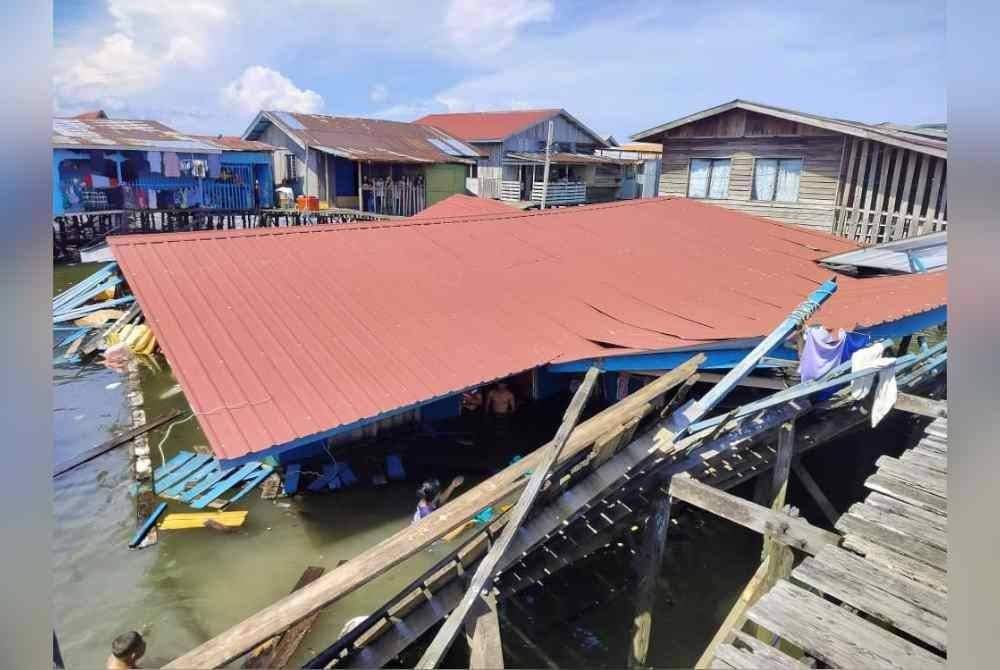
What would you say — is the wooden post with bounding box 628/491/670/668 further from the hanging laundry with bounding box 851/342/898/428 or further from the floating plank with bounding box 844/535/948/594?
the hanging laundry with bounding box 851/342/898/428

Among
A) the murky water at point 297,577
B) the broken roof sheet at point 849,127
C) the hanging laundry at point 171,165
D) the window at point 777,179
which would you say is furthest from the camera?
the hanging laundry at point 171,165

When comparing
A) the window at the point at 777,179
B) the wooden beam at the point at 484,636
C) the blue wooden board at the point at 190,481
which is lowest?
the blue wooden board at the point at 190,481

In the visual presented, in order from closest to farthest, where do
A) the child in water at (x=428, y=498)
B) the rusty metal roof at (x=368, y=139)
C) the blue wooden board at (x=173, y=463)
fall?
the child in water at (x=428, y=498) → the blue wooden board at (x=173, y=463) → the rusty metal roof at (x=368, y=139)

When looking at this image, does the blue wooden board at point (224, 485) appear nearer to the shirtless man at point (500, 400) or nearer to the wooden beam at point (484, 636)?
the shirtless man at point (500, 400)

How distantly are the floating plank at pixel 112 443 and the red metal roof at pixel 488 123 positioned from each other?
26638 mm

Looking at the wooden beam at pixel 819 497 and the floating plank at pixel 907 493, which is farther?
the wooden beam at pixel 819 497

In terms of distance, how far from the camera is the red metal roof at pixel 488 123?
111 feet

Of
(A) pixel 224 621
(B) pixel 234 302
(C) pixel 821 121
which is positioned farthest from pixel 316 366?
(C) pixel 821 121

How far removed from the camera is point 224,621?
20.8ft

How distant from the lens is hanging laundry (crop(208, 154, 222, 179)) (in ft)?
85.4

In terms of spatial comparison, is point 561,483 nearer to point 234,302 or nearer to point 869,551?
point 869,551

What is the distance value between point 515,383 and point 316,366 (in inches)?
173

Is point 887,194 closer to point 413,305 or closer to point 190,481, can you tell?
point 413,305

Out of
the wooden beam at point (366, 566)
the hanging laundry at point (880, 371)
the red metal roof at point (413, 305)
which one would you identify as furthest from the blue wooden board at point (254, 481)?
the hanging laundry at point (880, 371)
